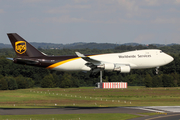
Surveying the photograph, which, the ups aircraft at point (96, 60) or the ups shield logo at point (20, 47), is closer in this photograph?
the ups aircraft at point (96, 60)

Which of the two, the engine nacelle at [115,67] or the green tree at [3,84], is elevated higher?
the engine nacelle at [115,67]

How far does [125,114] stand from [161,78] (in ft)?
257

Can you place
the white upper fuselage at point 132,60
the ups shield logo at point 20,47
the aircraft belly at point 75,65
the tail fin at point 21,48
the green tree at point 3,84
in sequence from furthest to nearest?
Answer: the green tree at point 3,84 → the ups shield logo at point 20,47 → the tail fin at point 21,48 → the aircraft belly at point 75,65 → the white upper fuselage at point 132,60

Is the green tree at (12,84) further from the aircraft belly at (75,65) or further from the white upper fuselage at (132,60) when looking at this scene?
the white upper fuselage at (132,60)

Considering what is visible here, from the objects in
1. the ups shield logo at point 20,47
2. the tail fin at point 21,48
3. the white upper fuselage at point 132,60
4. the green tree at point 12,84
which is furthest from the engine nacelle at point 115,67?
Result: the green tree at point 12,84

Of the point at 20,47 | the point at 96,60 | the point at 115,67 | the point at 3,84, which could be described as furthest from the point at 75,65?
the point at 3,84

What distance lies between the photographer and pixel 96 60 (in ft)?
214

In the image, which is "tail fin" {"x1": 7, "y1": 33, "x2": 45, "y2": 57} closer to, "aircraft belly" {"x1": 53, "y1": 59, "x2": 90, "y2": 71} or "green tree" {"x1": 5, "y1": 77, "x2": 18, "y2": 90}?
"aircraft belly" {"x1": 53, "y1": 59, "x2": 90, "y2": 71}

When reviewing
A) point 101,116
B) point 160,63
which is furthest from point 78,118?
point 160,63

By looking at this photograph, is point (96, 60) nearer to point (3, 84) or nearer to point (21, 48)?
point (21, 48)

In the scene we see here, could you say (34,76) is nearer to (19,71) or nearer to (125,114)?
(19,71)

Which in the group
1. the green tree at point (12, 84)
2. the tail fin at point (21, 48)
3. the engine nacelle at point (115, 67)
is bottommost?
the green tree at point (12, 84)

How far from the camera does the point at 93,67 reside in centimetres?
6688

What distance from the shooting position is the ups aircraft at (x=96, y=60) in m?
65.9
